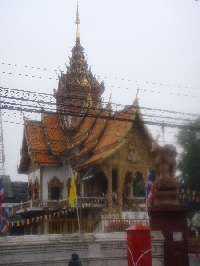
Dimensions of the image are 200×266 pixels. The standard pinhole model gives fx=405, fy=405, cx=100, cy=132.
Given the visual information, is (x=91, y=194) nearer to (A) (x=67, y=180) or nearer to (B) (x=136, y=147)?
(A) (x=67, y=180)

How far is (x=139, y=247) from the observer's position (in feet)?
31.8

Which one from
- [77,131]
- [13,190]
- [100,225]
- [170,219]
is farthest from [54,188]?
[13,190]

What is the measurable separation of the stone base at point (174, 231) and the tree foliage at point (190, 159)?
21.9 m

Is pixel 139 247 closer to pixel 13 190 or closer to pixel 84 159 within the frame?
pixel 84 159

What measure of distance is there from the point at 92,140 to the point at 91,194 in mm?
3435

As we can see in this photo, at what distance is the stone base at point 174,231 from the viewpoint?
11695 millimetres

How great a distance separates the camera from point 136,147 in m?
24.1

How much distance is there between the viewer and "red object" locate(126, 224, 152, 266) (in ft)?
31.6

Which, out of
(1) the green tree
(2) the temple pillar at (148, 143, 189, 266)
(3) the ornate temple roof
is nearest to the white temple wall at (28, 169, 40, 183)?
(3) the ornate temple roof

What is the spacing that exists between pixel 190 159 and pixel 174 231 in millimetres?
23673

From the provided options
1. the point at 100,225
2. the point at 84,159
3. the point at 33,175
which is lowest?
the point at 100,225

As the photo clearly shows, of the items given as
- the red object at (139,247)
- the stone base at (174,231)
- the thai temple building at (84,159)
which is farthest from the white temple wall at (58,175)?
the red object at (139,247)

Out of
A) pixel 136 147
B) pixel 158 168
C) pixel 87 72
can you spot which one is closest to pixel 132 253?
pixel 158 168

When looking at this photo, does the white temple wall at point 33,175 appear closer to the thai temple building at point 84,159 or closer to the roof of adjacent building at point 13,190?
the thai temple building at point 84,159
